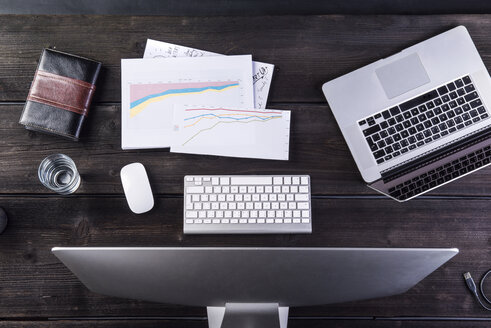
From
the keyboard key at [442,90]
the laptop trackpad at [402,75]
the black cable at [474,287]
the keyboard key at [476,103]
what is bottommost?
the black cable at [474,287]

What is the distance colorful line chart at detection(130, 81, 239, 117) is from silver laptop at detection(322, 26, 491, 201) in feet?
0.79

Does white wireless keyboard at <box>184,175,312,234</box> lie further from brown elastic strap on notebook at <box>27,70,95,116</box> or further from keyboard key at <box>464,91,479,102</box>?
keyboard key at <box>464,91,479,102</box>

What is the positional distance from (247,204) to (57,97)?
49cm

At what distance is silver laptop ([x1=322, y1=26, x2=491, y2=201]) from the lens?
0.88 meters

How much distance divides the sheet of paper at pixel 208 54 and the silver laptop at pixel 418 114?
14cm

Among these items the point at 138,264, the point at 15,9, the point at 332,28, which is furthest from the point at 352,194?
the point at 15,9

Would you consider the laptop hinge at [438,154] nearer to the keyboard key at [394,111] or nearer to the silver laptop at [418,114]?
the silver laptop at [418,114]

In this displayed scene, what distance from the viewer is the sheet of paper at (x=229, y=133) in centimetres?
89

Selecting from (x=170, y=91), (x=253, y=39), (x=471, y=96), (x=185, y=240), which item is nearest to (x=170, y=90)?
(x=170, y=91)

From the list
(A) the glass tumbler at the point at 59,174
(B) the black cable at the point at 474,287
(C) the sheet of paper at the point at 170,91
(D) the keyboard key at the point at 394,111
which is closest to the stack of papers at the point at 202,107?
(C) the sheet of paper at the point at 170,91

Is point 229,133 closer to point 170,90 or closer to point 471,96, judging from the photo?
point 170,90

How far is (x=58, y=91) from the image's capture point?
0.86 m

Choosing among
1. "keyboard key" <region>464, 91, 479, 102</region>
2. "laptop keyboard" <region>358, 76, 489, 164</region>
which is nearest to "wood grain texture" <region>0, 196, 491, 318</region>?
→ "laptop keyboard" <region>358, 76, 489, 164</region>

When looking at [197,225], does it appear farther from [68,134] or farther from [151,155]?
[68,134]
